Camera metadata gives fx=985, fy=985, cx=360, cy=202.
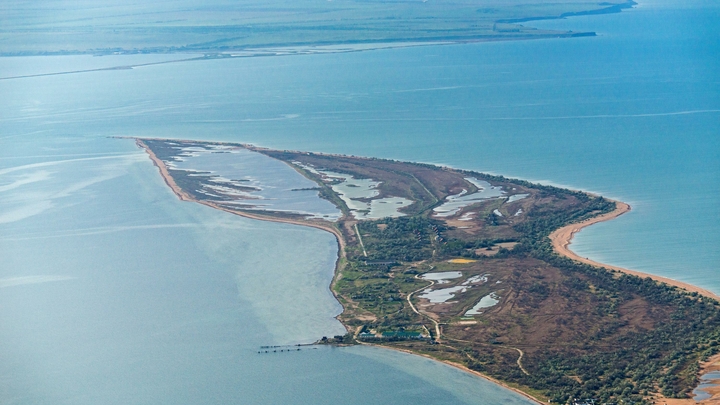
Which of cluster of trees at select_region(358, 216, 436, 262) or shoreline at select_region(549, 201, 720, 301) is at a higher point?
shoreline at select_region(549, 201, 720, 301)

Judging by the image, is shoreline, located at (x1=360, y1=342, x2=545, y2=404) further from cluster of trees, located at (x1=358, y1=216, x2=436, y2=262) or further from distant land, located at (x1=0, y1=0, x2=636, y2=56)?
distant land, located at (x1=0, y1=0, x2=636, y2=56)

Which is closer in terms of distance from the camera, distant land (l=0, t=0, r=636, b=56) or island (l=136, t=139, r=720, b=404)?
island (l=136, t=139, r=720, b=404)

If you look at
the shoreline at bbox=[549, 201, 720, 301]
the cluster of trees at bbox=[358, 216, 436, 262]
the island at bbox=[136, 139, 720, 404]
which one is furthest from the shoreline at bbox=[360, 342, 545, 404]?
the shoreline at bbox=[549, 201, 720, 301]

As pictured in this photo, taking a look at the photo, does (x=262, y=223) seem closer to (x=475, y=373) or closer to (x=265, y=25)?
(x=475, y=373)

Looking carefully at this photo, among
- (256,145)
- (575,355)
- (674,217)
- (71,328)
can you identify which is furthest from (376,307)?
(256,145)

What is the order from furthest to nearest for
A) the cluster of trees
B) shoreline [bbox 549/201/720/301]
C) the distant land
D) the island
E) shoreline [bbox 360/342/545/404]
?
the distant land < the cluster of trees < shoreline [bbox 549/201/720/301] < the island < shoreline [bbox 360/342/545/404]

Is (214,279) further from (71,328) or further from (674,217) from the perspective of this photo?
(674,217)

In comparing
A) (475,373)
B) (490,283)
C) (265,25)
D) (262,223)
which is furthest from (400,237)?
(265,25)

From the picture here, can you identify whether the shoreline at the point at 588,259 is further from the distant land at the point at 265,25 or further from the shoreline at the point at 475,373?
the distant land at the point at 265,25
